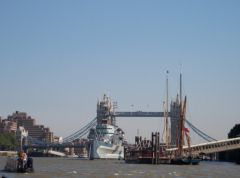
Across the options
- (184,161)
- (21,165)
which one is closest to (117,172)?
(21,165)

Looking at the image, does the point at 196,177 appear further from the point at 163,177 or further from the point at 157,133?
the point at 157,133

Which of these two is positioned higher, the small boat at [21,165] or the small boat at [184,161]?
the small boat at [184,161]

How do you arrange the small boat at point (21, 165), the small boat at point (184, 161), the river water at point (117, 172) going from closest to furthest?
the river water at point (117, 172)
the small boat at point (21, 165)
the small boat at point (184, 161)

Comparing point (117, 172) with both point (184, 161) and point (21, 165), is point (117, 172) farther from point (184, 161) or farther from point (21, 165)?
point (184, 161)

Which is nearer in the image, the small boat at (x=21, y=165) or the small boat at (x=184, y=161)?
the small boat at (x=21, y=165)

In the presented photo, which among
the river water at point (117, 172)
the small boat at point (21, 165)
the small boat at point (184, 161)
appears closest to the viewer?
the river water at point (117, 172)

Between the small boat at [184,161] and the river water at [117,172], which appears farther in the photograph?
the small boat at [184,161]

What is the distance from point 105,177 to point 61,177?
21.8 ft

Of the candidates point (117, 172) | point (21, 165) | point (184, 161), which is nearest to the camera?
point (21, 165)

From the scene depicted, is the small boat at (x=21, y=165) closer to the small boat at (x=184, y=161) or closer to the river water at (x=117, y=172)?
the river water at (x=117, y=172)

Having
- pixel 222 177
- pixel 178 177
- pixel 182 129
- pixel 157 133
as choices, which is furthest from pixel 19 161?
pixel 182 129

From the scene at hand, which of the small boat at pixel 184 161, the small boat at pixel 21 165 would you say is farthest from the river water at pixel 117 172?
the small boat at pixel 184 161

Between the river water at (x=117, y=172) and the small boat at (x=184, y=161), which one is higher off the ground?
the small boat at (x=184, y=161)

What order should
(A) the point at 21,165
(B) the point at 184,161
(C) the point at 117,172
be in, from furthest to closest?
(B) the point at 184,161 < (C) the point at 117,172 < (A) the point at 21,165
